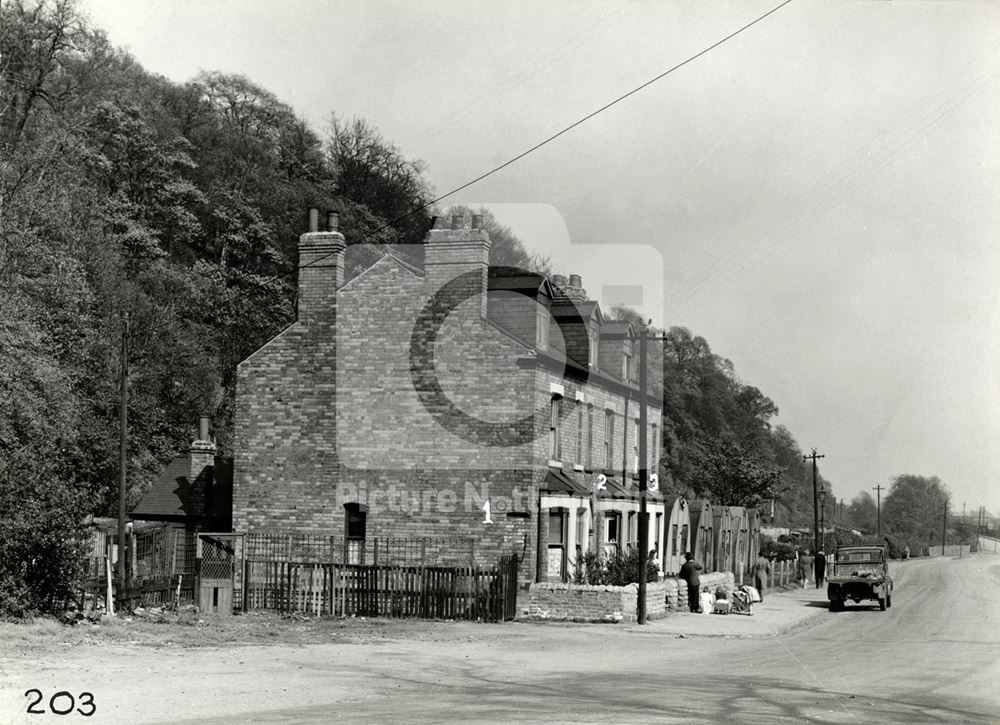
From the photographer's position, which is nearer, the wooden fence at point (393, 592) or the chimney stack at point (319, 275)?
the wooden fence at point (393, 592)

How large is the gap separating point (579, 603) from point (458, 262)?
28.5 ft

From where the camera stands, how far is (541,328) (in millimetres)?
30141

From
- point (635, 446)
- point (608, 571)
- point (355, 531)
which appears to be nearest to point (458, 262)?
point (355, 531)

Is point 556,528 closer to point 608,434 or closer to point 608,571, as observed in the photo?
point 608,571

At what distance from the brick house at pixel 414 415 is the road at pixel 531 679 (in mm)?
4335

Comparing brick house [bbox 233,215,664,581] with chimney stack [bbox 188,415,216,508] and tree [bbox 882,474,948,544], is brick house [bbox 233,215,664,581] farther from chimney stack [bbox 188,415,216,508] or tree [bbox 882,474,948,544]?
tree [bbox 882,474,948,544]

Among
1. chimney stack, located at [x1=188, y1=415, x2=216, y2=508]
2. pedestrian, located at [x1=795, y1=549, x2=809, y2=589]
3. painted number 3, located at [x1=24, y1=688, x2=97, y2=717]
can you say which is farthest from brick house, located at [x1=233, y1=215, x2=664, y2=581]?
pedestrian, located at [x1=795, y1=549, x2=809, y2=589]

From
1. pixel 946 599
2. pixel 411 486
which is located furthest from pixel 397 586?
pixel 946 599

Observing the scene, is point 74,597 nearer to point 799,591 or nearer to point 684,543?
point 684,543

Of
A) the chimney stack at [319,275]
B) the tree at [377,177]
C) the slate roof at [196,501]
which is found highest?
the tree at [377,177]

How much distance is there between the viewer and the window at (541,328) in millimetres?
29672

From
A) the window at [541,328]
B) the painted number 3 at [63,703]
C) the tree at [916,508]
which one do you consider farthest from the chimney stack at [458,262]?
the tree at [916,508]

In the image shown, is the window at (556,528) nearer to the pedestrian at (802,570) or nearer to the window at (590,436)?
the window at (590,436)

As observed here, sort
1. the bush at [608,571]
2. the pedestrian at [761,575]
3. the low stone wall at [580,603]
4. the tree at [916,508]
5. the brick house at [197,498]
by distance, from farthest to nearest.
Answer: the tree at [916,508]
the pedestrian at [761,575]
the brick house at [197,498]
the bush at [608,571]
the low stone wall at [580,603]
